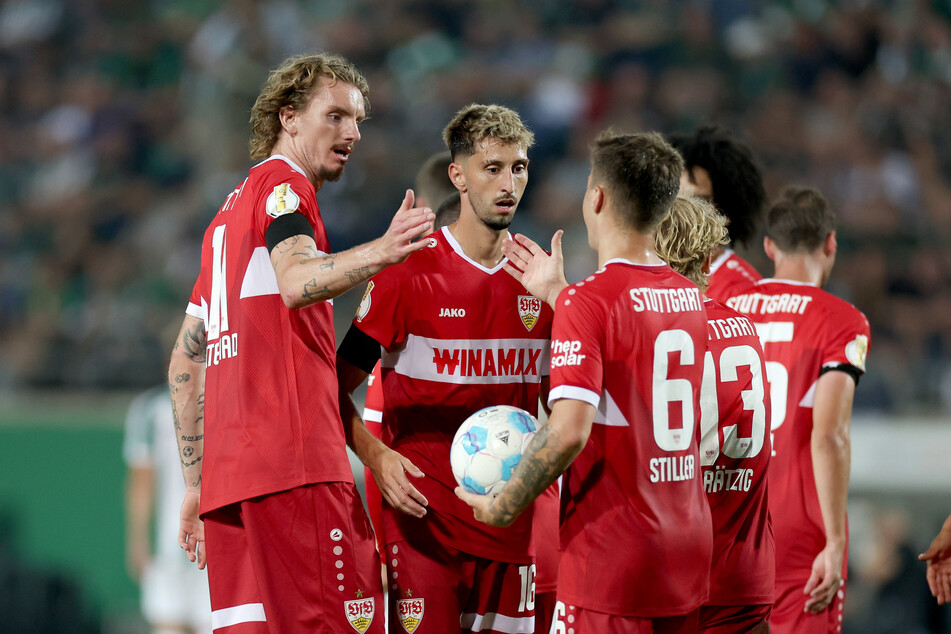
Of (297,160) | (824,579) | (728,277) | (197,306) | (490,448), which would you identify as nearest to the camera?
(490,448)

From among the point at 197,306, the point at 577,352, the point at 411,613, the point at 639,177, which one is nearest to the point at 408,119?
the point at 197,306

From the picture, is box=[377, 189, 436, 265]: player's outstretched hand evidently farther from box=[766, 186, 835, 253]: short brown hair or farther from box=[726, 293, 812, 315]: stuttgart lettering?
A: box=[766, 186, 835, 253]: short brown hair

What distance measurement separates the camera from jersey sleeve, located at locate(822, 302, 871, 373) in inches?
202

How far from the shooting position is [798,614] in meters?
5.23

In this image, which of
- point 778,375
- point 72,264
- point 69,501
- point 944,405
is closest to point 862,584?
point 944,405

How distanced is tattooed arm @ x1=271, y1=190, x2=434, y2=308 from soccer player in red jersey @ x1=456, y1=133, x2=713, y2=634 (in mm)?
577

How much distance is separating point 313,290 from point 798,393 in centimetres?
276

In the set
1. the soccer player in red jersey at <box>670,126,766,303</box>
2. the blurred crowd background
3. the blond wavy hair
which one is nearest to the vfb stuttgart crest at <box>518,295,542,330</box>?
the blond wavy hair

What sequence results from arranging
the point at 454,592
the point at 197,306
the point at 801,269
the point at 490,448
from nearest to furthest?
1. the point at 490,448
2. the point at 197,306
3. the point at 454,592
4. the point at 801,269

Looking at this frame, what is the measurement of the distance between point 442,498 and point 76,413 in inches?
229

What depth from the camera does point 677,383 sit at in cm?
366

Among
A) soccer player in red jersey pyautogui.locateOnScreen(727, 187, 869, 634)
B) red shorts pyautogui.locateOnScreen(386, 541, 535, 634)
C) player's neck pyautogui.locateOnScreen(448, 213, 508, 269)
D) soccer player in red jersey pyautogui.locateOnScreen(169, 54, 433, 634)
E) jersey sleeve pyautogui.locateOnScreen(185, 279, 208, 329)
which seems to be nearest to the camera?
soccer player in red jersey pyautogui.locateOnScreen(169, 54, 433, 634)

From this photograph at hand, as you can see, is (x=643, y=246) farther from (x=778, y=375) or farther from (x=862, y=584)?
(x=862, y=584)

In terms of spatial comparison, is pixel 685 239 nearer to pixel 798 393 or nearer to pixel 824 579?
pixel 798 393
